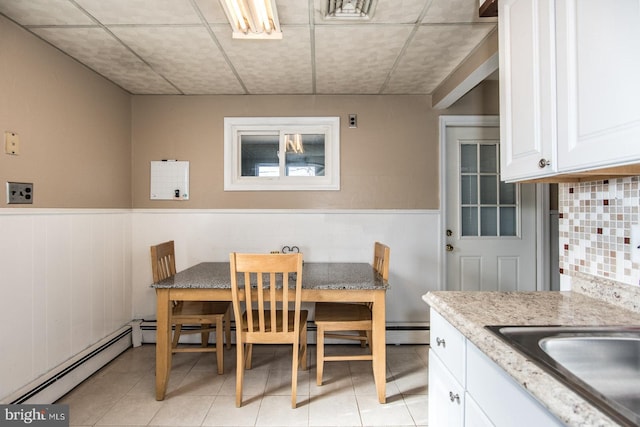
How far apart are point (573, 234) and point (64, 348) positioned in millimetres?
3025

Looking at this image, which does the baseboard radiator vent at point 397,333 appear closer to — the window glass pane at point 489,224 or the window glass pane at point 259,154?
the window glass pane at point 489,224

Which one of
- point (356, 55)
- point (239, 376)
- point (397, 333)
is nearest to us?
point (239, 376)

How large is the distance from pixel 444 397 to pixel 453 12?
1901mm

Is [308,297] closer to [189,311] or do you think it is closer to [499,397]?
[189,311]

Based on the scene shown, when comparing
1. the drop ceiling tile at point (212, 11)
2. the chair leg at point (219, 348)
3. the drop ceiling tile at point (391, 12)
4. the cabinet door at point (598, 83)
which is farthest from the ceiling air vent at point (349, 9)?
the chair leg at point (219, 348)

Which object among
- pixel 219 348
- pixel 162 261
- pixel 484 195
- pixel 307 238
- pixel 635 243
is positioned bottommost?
pixel 219 348

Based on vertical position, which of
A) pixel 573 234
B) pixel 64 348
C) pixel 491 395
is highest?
pixel 573 234

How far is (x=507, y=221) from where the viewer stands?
3215 millimetres

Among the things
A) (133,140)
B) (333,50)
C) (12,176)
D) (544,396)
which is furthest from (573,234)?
(133,140)

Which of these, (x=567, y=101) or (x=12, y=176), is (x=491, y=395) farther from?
(x=12, y=176)

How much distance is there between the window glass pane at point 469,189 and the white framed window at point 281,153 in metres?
1.18

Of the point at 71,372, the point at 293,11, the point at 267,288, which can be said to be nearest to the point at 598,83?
the point at 293,11

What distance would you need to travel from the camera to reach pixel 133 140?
10.4 ft

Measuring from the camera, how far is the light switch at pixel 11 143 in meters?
1.89
